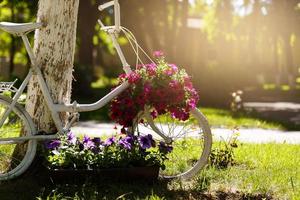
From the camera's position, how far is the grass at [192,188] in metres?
5.34

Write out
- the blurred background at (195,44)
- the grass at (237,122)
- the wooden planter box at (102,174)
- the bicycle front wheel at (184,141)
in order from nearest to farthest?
the wooden planter box at (102,174)
the bicycle front wheel at (184,141)
the grass at (237,122)
the blurred background at (195,44)

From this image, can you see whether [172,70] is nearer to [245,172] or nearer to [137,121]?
[137,121]

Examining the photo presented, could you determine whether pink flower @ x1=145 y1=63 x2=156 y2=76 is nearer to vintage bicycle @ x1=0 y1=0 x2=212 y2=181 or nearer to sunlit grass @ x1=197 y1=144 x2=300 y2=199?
vintage bicycle @ x1=0 y1=0 x2=212 y2=181

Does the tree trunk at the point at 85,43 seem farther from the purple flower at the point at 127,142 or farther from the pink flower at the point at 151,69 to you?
the purple flower at the point at 127,142

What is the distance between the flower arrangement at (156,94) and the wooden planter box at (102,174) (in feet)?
1.64

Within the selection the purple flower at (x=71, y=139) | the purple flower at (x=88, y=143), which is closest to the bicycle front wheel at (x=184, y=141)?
the purple flower at (x=88, y=143)

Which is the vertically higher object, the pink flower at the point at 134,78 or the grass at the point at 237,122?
the pink flower at the point at 134,78

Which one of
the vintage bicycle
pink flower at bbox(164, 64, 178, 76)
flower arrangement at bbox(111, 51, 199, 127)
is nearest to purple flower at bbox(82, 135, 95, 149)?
the vintage bicycle

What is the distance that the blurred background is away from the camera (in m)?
21.1

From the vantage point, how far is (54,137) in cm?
586

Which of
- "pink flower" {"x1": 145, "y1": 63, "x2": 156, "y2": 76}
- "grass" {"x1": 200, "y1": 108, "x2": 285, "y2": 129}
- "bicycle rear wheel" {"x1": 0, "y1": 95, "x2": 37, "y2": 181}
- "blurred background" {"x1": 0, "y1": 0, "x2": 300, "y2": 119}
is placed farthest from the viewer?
"blurred background" {"x1": 0, "y1": 0, "x2": 300, "y2": 119}

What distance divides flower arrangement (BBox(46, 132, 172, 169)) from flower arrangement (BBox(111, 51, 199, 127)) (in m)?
0.26

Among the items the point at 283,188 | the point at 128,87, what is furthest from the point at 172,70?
the point at 283,188

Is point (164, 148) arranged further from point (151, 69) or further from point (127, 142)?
point (151, 69)
